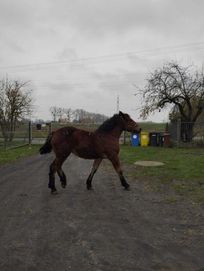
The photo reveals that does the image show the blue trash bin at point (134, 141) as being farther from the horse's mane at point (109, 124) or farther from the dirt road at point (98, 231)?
the dirt road at point (98, 231)

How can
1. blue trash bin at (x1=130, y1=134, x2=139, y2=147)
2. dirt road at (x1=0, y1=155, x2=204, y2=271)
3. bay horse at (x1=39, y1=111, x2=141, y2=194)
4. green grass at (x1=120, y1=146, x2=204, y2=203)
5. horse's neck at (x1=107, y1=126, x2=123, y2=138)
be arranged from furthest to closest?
1. blue trash bin at (x1=130, y1=134, x2=139, y2=147)
2. horse's neck at (x1=107, y1=126, x2=123, y2=138)
3. bay horse at (x1=39, y1=111, x2=141, y2=194)
4. green grass at (x1=120, y1=146, x2=204, y2=203)
5. dirt road at (x1=0, y1=155, x2=204, y2=271)

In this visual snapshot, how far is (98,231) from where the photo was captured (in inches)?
218

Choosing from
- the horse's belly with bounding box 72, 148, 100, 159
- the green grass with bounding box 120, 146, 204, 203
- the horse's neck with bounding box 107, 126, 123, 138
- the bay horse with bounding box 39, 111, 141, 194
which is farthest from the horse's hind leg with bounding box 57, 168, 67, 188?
the green grass with bounding box 120, 146, 204, 203

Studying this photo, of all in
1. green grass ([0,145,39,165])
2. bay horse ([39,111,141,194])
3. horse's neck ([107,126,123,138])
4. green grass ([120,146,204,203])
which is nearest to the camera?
green grass ([120,146,204,203])

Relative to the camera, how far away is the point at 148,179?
10836mm

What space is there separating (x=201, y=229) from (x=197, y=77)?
80.3 ft

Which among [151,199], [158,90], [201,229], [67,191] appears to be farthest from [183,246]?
[158,90]

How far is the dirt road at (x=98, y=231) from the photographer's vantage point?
4344 millimetres

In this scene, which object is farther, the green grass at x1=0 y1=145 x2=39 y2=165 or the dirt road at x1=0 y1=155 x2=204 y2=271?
the green grass at x1=0 y1=145 x2=39 y2=165

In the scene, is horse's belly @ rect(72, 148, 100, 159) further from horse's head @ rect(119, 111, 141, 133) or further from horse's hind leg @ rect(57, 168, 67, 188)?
horse's head @ rect(119, 111, 141, 133)

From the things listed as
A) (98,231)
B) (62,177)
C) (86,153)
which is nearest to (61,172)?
(62,177)

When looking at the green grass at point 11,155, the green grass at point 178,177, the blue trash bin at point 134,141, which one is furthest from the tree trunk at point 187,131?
the green grass at point 178,177

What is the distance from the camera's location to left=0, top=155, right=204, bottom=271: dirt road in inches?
171

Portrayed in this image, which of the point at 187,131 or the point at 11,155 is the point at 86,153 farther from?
the point at 187,131
